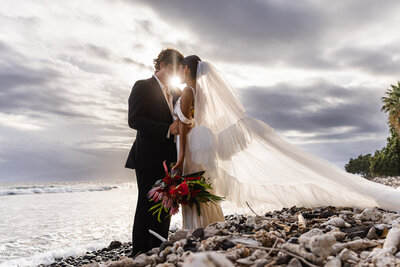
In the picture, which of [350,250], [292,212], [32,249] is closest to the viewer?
[350,250]

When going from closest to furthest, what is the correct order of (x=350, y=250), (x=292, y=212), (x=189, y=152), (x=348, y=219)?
(x=350, y=250) → (x=348, y=219) → (x=189, y=152) → (x=292, y=212)

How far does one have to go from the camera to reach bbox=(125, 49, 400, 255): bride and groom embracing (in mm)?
4336

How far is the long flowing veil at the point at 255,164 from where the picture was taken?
14.3 ft

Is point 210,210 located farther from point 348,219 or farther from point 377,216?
point 377,216

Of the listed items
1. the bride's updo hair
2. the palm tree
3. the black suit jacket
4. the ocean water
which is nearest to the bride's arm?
the bride's updo hair

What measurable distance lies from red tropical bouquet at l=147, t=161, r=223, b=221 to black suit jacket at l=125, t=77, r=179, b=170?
76 cm

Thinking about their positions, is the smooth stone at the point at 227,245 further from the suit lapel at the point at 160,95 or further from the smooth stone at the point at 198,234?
the suit lapel at the point at 160,95

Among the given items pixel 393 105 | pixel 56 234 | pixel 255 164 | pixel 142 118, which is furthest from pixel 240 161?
pixel 393 105

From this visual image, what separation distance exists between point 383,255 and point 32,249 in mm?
7966

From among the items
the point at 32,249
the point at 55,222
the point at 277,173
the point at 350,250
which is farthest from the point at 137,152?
the point at 55,222

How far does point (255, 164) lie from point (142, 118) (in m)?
1.79

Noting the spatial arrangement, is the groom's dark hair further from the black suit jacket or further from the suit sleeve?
the suit sleeve

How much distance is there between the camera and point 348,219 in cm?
371

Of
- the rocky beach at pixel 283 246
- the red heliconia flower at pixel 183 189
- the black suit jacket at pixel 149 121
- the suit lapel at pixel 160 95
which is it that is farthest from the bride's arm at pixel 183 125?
the rocky beach at pixel 283 246
